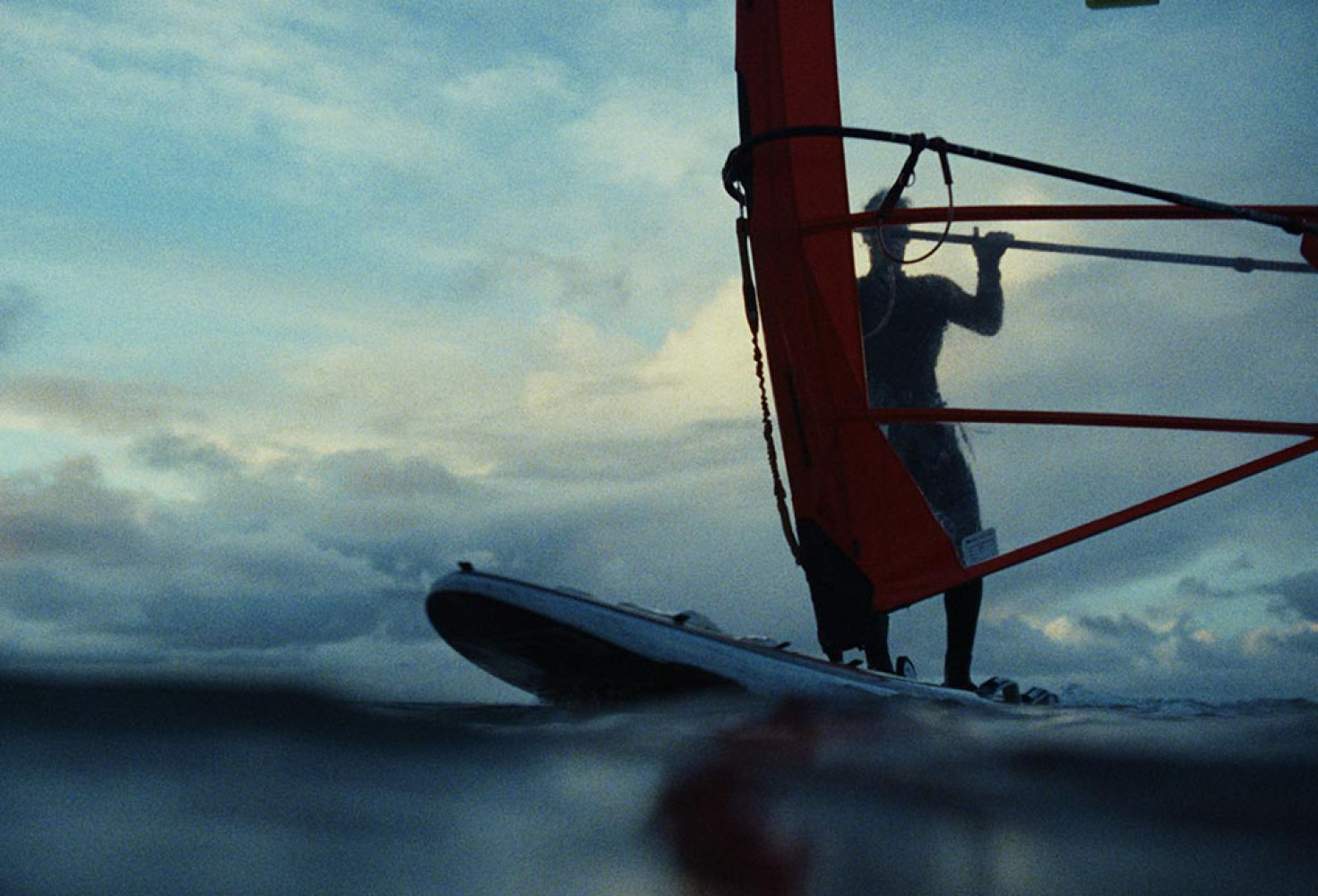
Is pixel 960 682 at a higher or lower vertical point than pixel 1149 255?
lower

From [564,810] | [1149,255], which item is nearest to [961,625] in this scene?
[1149,255]

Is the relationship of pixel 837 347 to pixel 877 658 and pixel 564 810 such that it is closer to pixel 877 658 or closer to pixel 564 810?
pixel 877 658

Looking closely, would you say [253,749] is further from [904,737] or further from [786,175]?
[786,175]

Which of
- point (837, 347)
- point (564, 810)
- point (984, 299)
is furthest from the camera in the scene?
point (837, 347)

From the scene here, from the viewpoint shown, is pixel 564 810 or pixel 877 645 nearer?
pixel 564 810

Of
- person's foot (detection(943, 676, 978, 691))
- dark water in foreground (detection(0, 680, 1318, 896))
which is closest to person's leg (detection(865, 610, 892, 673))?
person's foot (detection(943, 676, 978, 691))

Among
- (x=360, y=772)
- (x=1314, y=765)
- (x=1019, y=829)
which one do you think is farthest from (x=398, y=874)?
(x=1314, y=765)

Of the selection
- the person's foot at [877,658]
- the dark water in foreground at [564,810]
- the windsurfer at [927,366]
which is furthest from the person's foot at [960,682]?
the dark water in foreground at [564,810]

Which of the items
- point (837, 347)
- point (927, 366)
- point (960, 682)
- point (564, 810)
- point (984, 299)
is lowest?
point (564, 810)
